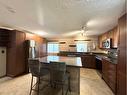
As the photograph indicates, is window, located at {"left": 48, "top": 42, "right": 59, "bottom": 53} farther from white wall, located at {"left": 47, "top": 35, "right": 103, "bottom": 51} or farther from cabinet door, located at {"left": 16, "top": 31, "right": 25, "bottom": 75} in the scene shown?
cabinet door, located at {"left": 16, "top": 31, "right": 25, "bottom": 75}

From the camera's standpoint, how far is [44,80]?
122 inches

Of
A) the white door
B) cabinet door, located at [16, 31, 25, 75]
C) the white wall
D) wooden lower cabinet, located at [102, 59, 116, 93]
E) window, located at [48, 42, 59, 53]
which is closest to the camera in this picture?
wooden lower cabinet, located at [102, 59, 116, 93]

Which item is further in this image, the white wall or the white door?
the white wall

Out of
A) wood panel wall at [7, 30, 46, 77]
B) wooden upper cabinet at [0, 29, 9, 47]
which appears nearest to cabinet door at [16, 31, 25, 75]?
wood panel wall at [7, 30, 46, 77]

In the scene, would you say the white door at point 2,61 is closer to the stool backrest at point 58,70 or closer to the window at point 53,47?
the stool backrest at point 58,70

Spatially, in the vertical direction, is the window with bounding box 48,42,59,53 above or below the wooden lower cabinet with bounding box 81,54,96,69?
above

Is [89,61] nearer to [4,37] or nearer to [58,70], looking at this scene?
[58,70]

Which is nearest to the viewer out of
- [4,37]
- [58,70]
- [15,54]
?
[58,70]

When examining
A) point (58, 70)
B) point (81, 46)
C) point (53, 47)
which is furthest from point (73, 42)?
point (58, 70)

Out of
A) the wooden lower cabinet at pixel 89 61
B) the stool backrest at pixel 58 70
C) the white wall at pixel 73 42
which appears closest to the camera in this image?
the stool backrest at pixel 58 70

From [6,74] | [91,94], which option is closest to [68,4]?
[91,94]

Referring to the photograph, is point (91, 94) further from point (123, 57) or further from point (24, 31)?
point (24, 31)

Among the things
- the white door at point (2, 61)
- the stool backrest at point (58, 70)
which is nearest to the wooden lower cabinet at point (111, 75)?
the stool backrest at point (58, 70)

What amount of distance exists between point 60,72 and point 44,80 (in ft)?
3.45
